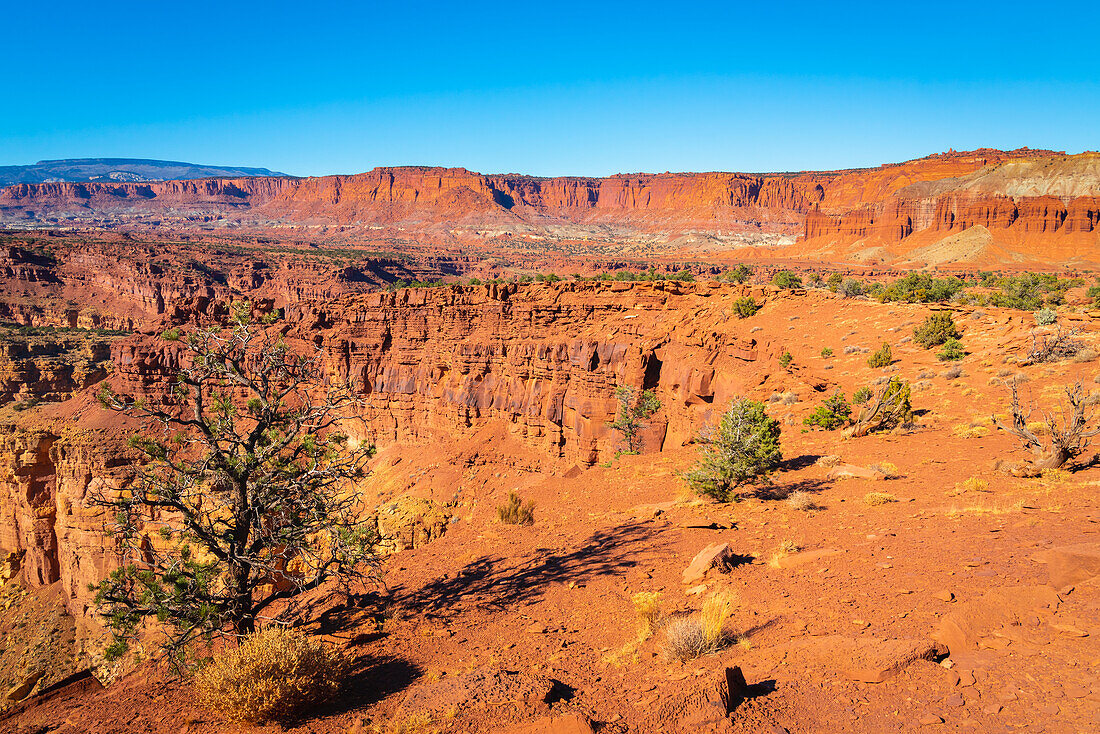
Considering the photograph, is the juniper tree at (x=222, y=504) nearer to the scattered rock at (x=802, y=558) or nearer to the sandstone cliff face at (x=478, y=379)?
the scattered rock at (x=802, y=558)

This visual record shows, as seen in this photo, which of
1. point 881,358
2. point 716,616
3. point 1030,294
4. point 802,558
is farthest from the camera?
point 1030,294

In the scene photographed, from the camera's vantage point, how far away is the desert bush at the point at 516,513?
13992 millimetres

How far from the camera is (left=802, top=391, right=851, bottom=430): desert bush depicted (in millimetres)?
17000

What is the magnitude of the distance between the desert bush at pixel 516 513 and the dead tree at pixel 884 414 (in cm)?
908

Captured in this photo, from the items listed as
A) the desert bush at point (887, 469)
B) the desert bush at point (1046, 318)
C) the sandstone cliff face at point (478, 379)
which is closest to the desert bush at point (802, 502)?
the desert bush at point (887, 469)

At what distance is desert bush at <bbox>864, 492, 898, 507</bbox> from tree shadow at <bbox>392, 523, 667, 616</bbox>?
386 cm

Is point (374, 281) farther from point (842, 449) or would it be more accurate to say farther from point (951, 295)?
point (842, 449)

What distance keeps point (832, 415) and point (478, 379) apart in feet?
57.3

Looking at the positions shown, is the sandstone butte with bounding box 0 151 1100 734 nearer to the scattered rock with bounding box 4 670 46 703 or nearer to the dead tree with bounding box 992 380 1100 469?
the scattered rock with bounding box 4 670 46 703

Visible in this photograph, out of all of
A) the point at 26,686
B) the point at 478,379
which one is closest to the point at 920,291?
the point at 478,379

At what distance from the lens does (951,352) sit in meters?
20.3

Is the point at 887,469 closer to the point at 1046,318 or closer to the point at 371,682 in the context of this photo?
the point at 371,682

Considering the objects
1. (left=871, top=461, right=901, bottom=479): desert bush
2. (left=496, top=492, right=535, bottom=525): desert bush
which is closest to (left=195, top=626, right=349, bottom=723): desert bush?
(left=496, top=492, right=535, bottom=525): desert bush

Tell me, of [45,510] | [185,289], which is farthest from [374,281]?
[45,510]
